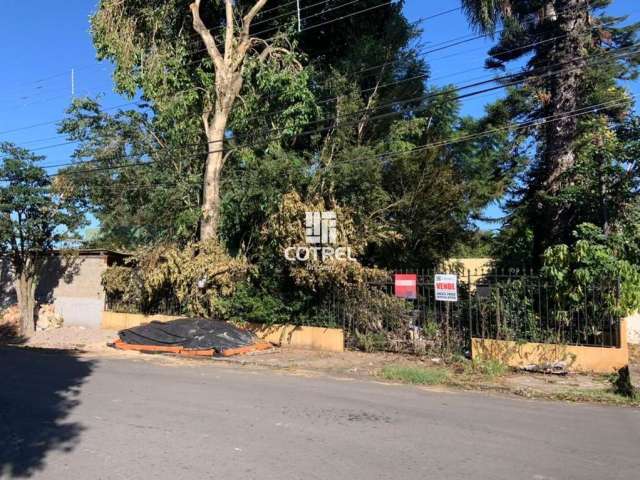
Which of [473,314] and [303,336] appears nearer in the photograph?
[473,314]

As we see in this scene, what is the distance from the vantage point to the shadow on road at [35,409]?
523cm

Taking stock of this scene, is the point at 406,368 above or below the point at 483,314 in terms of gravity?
below

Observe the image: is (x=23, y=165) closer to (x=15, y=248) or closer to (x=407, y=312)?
(x=15, y=248)

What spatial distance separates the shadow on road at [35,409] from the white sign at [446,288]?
308 inches

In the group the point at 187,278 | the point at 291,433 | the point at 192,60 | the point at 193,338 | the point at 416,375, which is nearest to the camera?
the point at 291,433

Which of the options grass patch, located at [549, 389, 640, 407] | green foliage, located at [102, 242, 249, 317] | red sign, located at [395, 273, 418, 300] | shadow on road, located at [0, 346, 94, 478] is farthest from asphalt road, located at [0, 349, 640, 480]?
green foliage, located at [102, 242, 249, 317]

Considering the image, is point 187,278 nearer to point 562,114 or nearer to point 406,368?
point 406,368

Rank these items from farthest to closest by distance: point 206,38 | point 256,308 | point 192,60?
point 192,60
point 206,38
point 256,308

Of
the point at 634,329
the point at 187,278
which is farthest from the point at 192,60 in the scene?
the point at 634,329

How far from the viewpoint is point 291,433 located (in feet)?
20.4

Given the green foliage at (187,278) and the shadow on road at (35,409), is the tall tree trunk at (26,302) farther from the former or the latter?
the shadow on road at (35,409)

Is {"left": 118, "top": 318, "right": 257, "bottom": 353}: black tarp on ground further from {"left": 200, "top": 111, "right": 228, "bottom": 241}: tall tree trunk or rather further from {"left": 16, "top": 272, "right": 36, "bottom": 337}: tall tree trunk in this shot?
{"left": 16, "top": 272, "right": 36, "bottom": 337}: tall tree trunk

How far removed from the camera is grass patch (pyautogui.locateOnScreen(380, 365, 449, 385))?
1068 cm

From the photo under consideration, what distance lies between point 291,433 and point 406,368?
6121 mm
